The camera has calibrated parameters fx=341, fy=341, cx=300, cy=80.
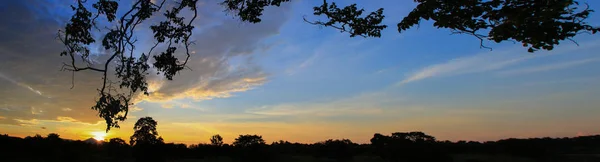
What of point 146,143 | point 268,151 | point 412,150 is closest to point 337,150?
point 268,151

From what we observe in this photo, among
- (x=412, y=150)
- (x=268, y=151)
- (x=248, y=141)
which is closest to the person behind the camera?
(x=412, y=150)

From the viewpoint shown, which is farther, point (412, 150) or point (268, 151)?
point (268, 151)

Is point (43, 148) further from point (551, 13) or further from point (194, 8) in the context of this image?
point (551, 13)

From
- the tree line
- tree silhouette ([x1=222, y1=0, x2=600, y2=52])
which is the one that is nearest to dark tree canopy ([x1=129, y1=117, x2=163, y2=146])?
the tree line

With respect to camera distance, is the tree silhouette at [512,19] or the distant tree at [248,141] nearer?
the tree silhouette at [512,19]

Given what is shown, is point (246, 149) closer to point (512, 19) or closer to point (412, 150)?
point (412, 150)

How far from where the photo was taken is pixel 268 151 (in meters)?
65.5

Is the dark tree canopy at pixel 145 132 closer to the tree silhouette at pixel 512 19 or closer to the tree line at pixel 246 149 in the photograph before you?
the tree line at pixel 246 149

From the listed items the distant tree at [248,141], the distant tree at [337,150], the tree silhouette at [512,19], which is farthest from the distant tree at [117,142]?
the tree silhouette at [512,19]

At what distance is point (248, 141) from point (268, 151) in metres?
9.82

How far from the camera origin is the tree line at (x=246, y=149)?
49531mm

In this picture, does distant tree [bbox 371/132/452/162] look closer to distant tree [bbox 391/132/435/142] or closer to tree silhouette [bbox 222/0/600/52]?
distant tree [bbox 391/132/435/142]

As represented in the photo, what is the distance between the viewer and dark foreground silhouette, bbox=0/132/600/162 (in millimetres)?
49438

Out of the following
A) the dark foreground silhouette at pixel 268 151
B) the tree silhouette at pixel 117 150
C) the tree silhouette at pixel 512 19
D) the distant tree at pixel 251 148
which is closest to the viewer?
the tree silhouette at pixel 512 19
